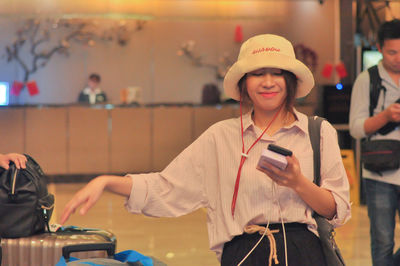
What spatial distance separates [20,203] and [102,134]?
26.2 ft

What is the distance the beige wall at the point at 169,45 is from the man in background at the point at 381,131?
8.55m

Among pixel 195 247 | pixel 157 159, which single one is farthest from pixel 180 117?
pixel 195 247

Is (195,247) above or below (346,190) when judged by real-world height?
below

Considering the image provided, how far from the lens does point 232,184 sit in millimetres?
2123

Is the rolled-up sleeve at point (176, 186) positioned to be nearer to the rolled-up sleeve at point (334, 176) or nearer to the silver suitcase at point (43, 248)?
the rolled-up sleeve at point (334, 176)

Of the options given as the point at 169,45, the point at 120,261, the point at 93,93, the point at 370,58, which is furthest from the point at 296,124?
the point at 169,45

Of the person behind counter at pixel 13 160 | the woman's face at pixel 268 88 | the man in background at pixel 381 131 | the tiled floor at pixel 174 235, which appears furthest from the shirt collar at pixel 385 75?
the person behind counter at pixel 13 160

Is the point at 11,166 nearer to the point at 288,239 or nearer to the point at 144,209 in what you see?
the point at 144,209

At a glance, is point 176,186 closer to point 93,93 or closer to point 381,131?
point 381,131

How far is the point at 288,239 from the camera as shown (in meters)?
2.05

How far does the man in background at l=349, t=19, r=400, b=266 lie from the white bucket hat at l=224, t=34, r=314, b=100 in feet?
4.65

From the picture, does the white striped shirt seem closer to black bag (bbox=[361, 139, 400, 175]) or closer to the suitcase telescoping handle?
the suitcase telescoping handle

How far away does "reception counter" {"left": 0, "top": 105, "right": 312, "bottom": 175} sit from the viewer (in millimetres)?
10750

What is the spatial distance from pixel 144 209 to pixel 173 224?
188 inches
